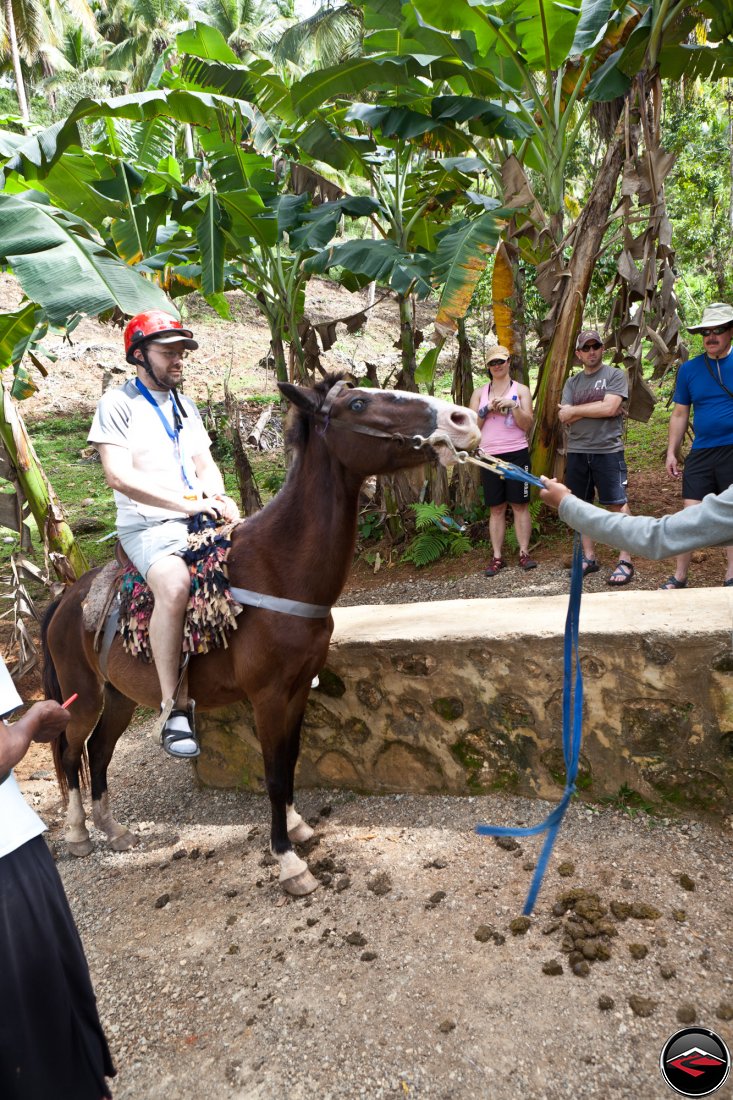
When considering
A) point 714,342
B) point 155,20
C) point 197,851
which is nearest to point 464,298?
point 714,342

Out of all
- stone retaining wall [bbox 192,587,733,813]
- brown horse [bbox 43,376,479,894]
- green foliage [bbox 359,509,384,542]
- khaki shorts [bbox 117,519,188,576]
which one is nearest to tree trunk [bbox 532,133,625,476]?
green foliage [bbox 359,509,384,542]

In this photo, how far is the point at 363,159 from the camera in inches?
282

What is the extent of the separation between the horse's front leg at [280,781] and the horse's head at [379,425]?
1.24 metres

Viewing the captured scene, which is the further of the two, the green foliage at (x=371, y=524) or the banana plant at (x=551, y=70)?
the green foliage at (x=371, y=524)

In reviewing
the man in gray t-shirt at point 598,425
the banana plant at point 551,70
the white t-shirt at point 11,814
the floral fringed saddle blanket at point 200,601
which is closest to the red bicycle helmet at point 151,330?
the floral fringed saddle blanket at point 200,601

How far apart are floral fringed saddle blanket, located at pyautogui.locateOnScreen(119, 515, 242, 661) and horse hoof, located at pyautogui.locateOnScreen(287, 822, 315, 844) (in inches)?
43.1

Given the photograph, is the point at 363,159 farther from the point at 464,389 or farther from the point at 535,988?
the point at 535,988

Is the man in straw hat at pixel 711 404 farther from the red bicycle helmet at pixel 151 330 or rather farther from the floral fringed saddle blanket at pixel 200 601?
the red bicycle helmet at pixel 151 330

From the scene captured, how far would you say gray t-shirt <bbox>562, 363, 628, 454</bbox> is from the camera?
5918 mm

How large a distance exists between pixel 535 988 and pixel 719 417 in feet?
13.1

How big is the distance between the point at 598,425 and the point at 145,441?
3.95 m

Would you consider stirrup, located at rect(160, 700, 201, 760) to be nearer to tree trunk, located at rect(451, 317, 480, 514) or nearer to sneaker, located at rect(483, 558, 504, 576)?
sneaker, located at rect(483, 558, 504, 576)

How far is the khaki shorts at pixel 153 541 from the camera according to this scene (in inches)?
136

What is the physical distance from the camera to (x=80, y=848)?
13.7 ft
